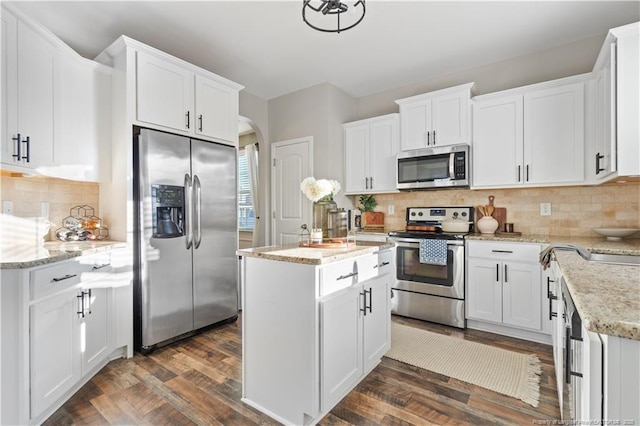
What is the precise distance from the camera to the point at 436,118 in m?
3.45

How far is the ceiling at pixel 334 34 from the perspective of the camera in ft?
8.02

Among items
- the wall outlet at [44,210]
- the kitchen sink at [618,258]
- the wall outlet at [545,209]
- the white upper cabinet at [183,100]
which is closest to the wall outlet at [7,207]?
the wall outlet at [44,210]

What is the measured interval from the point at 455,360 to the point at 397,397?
760 millimetres

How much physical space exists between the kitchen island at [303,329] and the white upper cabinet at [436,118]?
1.96m

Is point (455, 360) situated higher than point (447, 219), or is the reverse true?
point (447, 219)

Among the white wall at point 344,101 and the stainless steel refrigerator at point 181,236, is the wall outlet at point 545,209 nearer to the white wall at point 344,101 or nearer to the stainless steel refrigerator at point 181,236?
the white wall at point 344,101

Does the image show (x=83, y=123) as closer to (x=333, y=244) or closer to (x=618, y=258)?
(x=333, y=244)

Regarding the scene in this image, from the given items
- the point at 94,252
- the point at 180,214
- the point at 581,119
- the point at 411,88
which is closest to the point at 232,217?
the point at 180,214

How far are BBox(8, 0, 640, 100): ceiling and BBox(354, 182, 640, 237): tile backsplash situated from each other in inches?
55.9

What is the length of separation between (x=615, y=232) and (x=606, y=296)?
238cm

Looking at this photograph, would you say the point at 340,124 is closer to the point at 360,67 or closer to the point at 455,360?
the point at 360,67

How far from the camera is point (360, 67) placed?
354 cm

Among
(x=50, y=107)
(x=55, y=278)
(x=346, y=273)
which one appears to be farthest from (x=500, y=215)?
(x=50, y=107)

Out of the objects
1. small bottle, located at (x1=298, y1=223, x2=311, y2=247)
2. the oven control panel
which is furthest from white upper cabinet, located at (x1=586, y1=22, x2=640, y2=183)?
small bottle, located at (x1=298, y1=223, x2=311, y2=247)
